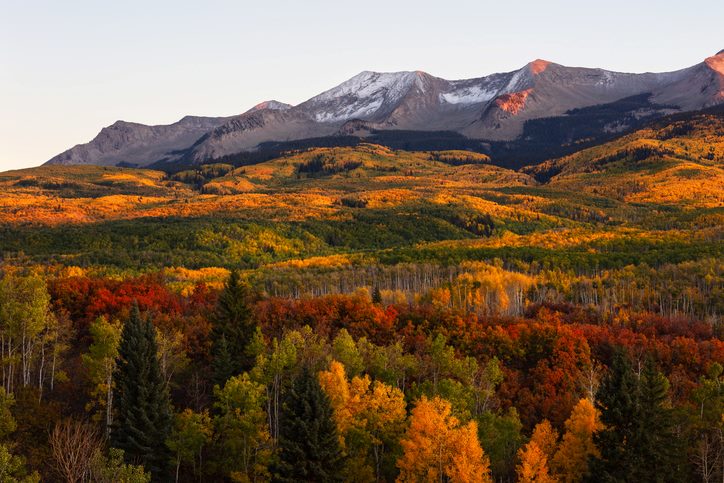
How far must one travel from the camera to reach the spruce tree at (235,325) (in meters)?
89.9

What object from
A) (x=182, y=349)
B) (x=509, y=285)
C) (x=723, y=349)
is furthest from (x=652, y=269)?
(x=182, y=349)

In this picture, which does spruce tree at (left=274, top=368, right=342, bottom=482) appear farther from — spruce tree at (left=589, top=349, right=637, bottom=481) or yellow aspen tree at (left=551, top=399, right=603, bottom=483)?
spruce tree at (left=589, top=349, right=637, bottom=481)

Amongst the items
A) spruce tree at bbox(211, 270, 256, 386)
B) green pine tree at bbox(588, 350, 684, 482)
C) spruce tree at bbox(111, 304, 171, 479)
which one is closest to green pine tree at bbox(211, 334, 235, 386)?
spruce tree at bbox(211, 270, 256, 386)

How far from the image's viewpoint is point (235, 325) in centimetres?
9238

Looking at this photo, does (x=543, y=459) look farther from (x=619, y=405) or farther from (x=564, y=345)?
(x=564, y=345)

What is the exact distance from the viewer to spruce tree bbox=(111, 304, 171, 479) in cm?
6762

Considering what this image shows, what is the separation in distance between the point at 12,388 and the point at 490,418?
2250 inches

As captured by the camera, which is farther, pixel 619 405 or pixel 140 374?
pixel 140 374

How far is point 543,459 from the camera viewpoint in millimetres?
61438

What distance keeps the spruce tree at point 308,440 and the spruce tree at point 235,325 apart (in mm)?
28380

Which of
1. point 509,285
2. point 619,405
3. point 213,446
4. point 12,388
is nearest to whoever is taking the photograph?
point 619,405

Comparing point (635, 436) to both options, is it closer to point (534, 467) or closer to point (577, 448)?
Result: point (577, 448)

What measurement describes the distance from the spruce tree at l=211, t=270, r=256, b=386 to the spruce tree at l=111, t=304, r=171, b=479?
57.7 ft

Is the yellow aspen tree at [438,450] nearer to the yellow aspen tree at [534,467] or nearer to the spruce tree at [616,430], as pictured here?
the yellow aspen tree at [534,467]
